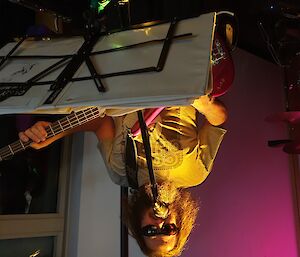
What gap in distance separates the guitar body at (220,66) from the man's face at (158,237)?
20.6 inches

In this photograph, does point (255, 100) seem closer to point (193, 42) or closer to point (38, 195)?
point (38, 195)

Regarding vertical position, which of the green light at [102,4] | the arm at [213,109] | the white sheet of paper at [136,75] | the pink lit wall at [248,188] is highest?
the green light at [102,4]

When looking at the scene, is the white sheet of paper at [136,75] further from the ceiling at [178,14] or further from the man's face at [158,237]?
the man's face at [158,237]

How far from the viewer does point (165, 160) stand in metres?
1.33

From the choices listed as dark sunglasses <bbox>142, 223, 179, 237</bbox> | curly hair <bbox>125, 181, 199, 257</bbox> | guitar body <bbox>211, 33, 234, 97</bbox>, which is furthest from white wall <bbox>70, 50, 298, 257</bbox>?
guitar body <bbox>211, 33, 234, 97</bbox>

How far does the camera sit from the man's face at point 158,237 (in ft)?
4.36

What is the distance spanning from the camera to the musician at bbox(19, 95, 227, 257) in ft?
4.34

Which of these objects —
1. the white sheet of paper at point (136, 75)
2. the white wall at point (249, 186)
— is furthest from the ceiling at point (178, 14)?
the white wall at point (249, 186)

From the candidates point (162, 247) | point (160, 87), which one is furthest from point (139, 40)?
point (162, 247)

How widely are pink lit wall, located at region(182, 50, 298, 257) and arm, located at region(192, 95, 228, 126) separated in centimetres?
109

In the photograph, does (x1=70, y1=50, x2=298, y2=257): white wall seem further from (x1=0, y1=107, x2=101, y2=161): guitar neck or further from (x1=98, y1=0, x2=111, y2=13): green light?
(x1=98, y1=0, x2=111, y2=13): green light

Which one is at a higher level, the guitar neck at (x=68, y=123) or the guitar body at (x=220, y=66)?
the guitar body at (x=220, y=66)

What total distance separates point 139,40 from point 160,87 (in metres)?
0.21

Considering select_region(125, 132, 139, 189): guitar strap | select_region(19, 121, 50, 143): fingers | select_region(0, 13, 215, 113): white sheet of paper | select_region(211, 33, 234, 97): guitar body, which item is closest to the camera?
select_region(0, 13, 215, 113): white sheet of paper
